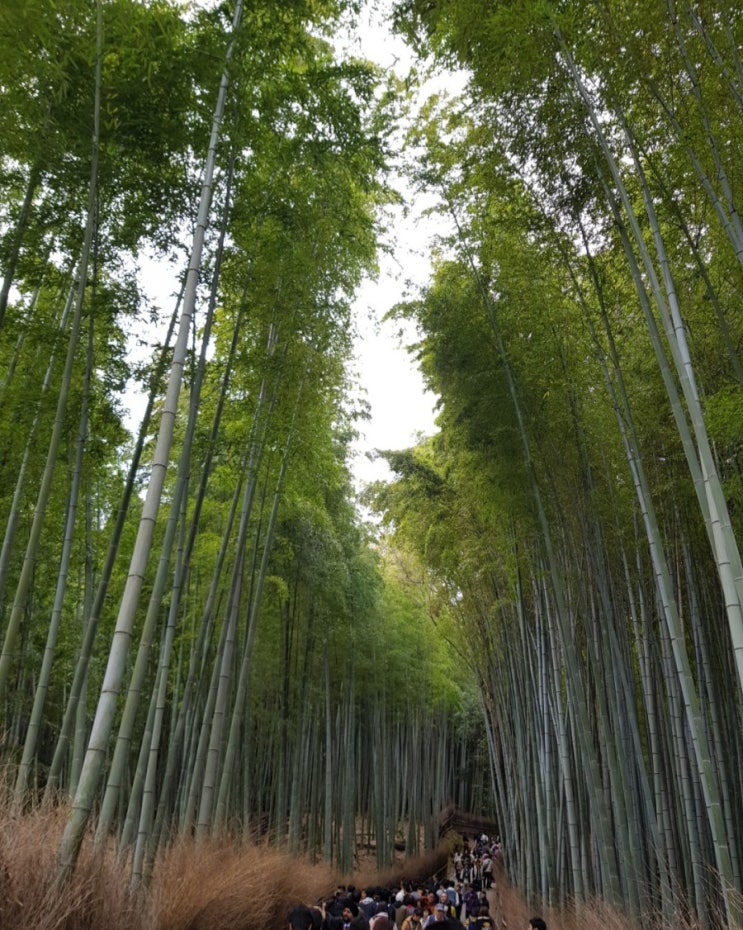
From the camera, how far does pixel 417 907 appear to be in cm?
600

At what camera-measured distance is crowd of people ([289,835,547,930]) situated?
127 inches

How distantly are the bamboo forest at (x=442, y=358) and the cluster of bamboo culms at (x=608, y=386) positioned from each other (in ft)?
0.09

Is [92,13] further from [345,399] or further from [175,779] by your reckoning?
[175,779]

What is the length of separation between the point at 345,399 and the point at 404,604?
588 cm

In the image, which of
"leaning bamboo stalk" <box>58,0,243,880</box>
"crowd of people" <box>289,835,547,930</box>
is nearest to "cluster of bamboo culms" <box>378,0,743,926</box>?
"crowd of people" <box>289,835,547,930</box>

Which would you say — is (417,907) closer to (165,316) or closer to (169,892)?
(169,892)

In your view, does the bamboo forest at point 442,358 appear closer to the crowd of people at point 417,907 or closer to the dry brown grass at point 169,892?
the dry brown grass at point 169,892

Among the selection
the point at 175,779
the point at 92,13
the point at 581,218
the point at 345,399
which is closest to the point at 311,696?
the point at 175,779

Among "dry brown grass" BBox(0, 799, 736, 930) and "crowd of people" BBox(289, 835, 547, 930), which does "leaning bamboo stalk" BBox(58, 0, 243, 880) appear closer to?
"dry brown grass" BBox(0, 799, 736, 930)

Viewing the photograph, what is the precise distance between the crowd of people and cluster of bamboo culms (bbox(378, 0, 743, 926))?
0.85 meters

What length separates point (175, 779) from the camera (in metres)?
9.33

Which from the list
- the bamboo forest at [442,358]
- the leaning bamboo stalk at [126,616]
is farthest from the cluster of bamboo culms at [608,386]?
the leaning bamboo stalk at [126,616]

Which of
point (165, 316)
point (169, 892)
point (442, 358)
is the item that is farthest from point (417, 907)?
point (165, 316)

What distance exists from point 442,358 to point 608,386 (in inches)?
54.0
